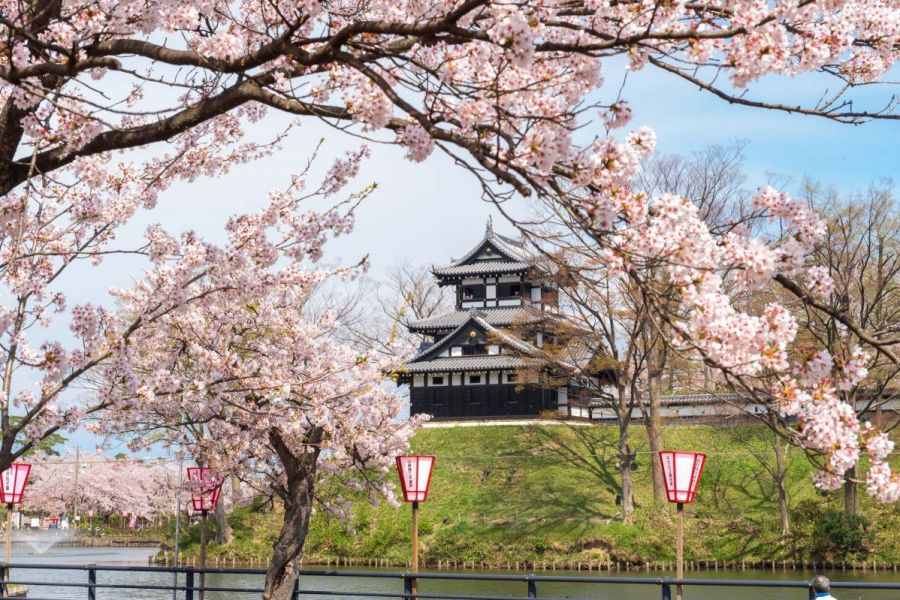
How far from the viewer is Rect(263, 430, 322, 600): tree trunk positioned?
37.6 ft

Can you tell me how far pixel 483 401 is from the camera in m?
42.4

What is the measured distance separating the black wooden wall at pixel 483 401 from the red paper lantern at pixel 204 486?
27.5m

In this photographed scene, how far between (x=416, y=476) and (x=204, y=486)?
3327 mm

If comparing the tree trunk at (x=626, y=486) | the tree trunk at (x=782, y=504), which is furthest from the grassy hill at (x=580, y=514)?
the tree trunk at (x=626, y=486)

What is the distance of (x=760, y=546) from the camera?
90.9 ft

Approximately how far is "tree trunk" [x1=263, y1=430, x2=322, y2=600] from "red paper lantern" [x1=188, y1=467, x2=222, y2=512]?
2193mm

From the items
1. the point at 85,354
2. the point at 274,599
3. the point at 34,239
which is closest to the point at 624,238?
the point at 85,354

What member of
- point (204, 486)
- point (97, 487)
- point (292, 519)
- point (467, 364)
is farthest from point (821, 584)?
point (97, 487)

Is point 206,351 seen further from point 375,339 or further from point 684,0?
point 375,339

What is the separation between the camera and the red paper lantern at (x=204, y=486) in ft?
45.5

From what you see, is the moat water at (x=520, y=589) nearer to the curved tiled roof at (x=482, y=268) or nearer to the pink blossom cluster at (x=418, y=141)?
the pink blossom cluster at (x=418, y=141)

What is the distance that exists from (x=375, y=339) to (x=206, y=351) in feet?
113

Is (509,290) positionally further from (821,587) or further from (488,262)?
(821,587)

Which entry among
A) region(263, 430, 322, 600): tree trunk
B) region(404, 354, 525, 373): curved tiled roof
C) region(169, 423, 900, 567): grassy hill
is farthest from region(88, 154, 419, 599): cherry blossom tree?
region(404, 354, 525, 373): curved tiled roof
